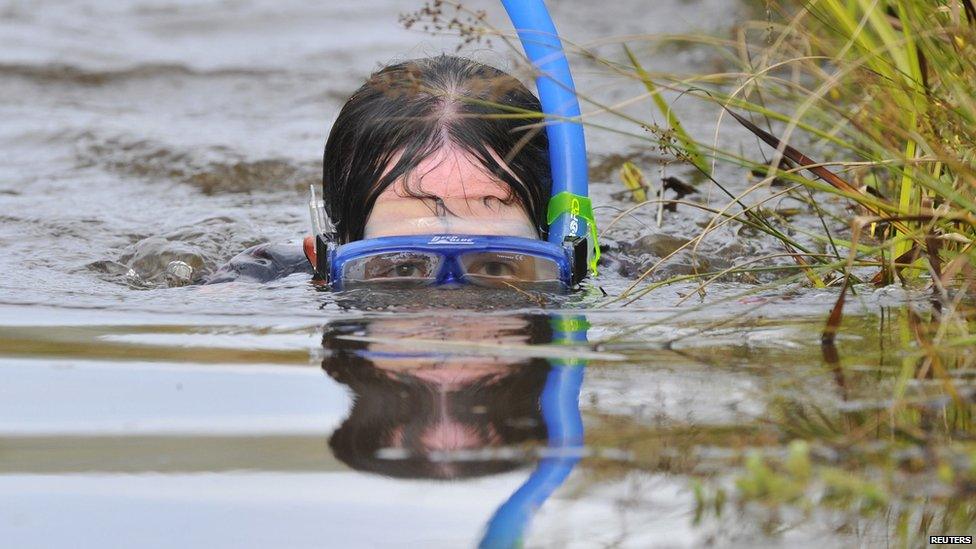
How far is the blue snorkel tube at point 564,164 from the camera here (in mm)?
3414

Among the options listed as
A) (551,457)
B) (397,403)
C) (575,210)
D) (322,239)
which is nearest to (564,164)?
(575,210)

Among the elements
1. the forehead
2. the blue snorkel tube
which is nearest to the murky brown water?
the blue snorkel tube

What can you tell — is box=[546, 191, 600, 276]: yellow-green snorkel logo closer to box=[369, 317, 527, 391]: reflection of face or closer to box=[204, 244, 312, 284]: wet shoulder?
box=[369, 317, 527, 391]: reflection of face

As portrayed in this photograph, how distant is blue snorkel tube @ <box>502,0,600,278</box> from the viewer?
3.41 m

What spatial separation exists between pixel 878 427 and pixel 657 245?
111 inches

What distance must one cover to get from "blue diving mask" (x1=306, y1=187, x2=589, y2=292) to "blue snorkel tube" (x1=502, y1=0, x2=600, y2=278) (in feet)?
0.49

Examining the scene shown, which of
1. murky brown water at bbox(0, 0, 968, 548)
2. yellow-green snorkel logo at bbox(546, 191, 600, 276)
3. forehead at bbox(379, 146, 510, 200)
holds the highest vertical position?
forehead at bbox(379, 146, 510, 200)

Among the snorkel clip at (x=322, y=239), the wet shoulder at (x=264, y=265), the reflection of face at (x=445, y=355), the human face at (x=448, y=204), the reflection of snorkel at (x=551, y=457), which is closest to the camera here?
the reflection of snorkel at (x=551, y=457)

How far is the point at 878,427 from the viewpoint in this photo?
173cm

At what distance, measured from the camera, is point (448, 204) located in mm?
3365

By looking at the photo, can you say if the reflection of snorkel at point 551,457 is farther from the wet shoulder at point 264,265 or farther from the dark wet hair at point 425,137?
the wet shoulder at point 264,265

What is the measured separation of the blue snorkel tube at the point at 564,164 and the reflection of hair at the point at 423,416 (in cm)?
123

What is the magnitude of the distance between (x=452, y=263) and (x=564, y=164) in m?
0.54

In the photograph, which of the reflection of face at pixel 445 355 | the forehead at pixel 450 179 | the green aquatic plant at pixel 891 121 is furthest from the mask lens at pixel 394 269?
the green aquatic plant at pixel 891 121
